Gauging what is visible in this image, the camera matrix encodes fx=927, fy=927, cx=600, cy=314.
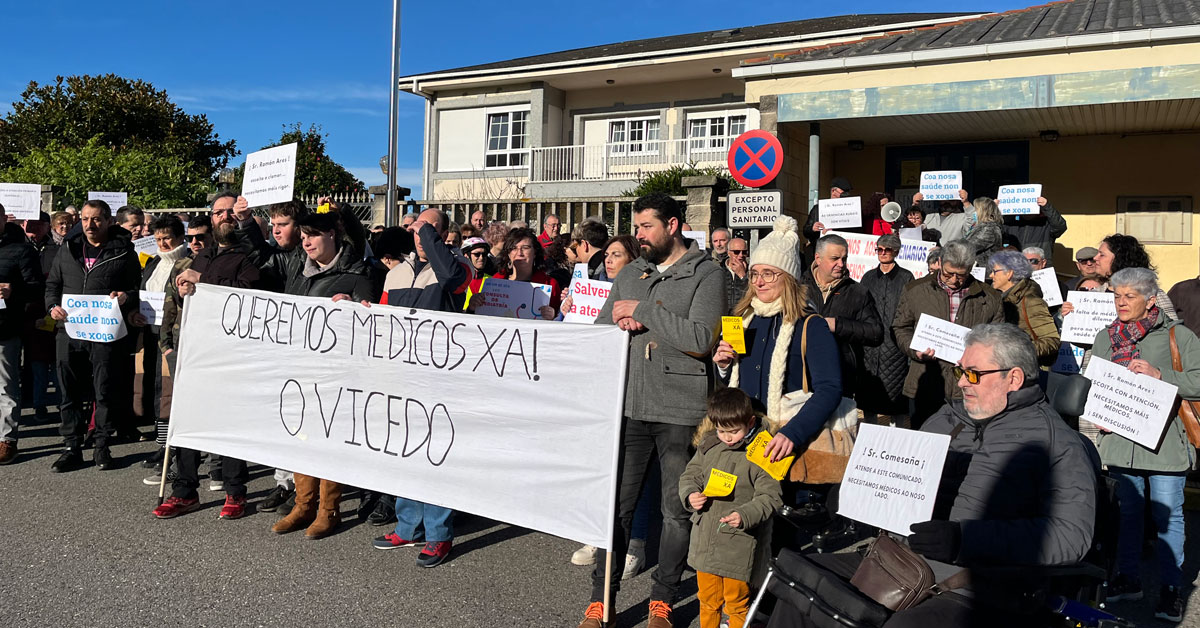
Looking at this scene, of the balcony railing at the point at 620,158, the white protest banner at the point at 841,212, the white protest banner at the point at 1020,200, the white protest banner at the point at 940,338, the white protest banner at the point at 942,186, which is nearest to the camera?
the white protest banner at the point at 940,338

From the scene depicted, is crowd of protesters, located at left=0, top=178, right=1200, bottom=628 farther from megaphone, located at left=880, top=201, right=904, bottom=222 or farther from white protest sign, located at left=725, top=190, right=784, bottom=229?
megaphone, located at left=880, top=201, right=904, bottom=222

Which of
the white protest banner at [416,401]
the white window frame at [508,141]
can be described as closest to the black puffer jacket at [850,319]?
the white protest banner at [416,401]

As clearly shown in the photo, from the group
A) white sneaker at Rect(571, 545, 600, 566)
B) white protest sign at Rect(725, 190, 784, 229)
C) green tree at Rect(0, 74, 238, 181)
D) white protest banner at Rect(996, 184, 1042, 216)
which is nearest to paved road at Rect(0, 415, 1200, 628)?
white sneaker at Rect(571, 545, 600, 566)

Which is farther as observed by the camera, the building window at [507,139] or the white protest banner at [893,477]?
the building window at [507,139]

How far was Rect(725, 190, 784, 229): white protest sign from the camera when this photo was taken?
9695mm

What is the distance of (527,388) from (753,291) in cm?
130

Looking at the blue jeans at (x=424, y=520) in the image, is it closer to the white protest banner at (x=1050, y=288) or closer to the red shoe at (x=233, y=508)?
the red shoe at (x=233, y=508)

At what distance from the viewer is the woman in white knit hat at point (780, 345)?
4461 mm

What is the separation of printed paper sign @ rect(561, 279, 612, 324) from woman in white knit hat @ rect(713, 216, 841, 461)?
2001 millimetres

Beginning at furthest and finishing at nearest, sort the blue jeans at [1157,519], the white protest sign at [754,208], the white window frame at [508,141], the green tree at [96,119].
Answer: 1. the green tree at [96,119]
2. the white window frame at [508,141]
3. the white protest sign at [754,208]
4. the blue jeans at [1157,519]

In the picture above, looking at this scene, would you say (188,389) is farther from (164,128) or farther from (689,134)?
(164,128)

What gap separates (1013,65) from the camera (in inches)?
481

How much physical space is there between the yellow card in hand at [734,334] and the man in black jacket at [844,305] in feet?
4.54

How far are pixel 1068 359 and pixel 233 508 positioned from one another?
602 centimetres
